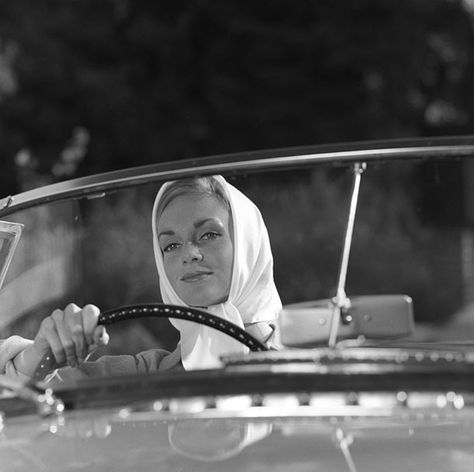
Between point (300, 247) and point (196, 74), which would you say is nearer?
point (300, 247)

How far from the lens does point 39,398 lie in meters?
2.33

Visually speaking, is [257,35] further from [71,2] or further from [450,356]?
[450,356]

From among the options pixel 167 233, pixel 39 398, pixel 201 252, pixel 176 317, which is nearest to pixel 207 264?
pixel 201 252

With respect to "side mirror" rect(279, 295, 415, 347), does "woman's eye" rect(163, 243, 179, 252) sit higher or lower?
higher

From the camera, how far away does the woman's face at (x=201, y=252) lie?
315cm

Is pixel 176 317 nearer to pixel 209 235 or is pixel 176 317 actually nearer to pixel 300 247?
pixel 209 235

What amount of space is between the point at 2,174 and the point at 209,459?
700 inches

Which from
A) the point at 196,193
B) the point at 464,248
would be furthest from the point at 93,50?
the point at 196,193

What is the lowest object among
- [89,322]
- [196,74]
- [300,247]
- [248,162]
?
[300,247]

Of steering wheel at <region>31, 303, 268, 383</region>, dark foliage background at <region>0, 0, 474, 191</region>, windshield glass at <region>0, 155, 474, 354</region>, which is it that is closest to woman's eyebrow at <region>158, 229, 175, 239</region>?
windshield glass at <region>0, 155, 474, 354</region>

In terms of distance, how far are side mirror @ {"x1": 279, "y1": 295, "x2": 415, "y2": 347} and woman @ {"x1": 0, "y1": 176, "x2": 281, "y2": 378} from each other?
0.73ft

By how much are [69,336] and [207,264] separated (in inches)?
19.6

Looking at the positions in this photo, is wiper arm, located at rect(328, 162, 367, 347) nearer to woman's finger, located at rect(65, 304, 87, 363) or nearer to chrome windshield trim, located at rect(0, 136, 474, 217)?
chrome windshield trim, located at rect(0, 136, 474, 217)

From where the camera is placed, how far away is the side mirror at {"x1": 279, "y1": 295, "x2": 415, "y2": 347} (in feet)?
8.71
